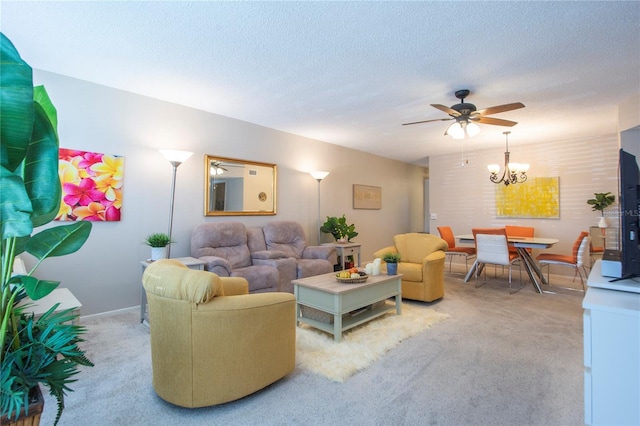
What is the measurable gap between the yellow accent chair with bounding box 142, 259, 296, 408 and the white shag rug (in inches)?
20.2

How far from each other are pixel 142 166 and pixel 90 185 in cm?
56

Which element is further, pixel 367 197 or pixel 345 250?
pixel 367 197

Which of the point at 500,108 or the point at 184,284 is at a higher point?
the point at 500,108

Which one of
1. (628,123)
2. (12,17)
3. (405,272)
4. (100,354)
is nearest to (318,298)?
(405,272)

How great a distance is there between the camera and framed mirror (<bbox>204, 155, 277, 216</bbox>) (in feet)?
13.7

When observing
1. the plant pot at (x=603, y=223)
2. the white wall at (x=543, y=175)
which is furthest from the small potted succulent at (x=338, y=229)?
the plant pot at (x=603, y=223)

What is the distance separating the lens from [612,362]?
47.8 inches

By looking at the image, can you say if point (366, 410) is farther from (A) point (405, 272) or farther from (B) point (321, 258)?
(B) point (321, 258)

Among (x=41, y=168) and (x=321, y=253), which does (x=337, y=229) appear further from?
(x=41, y=168)

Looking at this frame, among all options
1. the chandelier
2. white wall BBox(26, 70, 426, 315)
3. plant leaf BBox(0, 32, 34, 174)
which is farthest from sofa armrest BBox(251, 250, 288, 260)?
the chandelier

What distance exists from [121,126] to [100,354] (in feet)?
7.59

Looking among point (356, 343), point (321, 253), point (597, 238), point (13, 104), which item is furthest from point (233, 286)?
point (597, 238)

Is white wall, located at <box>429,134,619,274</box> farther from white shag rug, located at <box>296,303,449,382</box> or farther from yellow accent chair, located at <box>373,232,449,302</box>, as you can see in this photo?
white shag rug, located at <box>296,303,449,382</box>

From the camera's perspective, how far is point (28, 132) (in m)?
0.87
